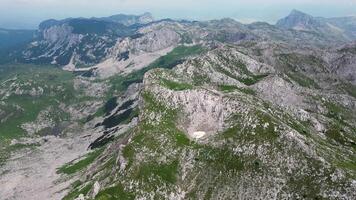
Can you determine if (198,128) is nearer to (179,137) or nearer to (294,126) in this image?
(179,137)

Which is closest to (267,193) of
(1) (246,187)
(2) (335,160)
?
(1) (246,187)

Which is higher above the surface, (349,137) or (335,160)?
(335,160)

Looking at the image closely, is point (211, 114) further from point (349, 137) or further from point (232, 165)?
point (349, 137)

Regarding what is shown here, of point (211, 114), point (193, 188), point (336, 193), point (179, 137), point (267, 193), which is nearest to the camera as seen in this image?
point (336, 193)

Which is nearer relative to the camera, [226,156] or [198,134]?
[226,156]

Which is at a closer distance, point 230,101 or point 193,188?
point 193,188

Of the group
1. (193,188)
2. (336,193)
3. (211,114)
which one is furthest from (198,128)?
(336,193)

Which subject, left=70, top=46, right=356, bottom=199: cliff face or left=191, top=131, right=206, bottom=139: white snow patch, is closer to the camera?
left=70, top=46, right=356, bottom=199: cliff face

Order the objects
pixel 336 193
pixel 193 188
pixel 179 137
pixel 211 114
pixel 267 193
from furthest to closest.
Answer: pixel 211 114
pixel 179 137
pixel 193 188
pixel 267 193
pixel 336 193

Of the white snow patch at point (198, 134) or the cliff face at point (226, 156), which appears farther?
→ the white snow patch at point (198, 134)
